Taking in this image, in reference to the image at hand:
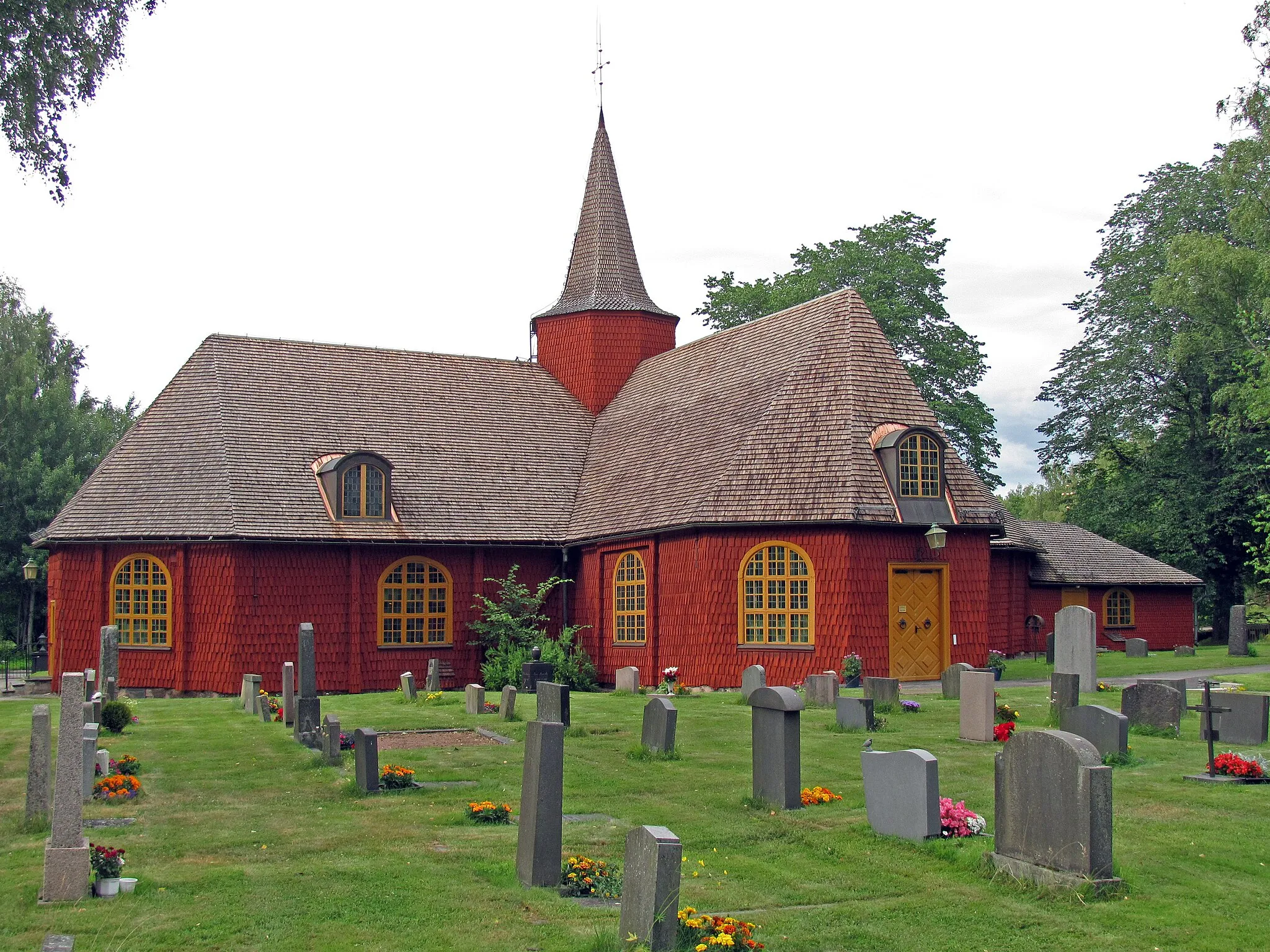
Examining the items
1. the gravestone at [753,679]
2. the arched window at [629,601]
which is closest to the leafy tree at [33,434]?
the arched window at [629,601]

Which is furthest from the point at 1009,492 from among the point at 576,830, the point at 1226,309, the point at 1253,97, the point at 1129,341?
the point at 576,830

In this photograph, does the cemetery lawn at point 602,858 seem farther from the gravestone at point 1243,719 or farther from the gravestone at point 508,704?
the gravestone at point 508,704

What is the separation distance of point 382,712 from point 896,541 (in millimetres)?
10387

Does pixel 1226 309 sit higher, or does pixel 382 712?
pixel 1226 309

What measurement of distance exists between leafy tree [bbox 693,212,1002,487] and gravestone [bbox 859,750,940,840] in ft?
100

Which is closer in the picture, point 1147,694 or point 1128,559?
point 1147,694

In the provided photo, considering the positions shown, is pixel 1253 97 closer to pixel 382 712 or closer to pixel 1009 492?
pixel 382 712

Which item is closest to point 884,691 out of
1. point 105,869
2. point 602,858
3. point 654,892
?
point 602,858

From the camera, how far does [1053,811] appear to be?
29.6ft

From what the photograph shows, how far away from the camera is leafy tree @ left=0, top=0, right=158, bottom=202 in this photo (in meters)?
12.2

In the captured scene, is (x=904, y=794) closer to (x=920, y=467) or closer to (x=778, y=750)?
(x=778, y=750)

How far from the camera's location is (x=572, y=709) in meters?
21.4

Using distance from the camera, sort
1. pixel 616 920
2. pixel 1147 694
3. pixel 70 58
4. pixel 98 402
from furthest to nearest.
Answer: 1. pixel 98 402
2. pixel 1147 694
3. pixel 70 58
4. pixel 616 920

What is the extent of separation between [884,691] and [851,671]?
434 cm
